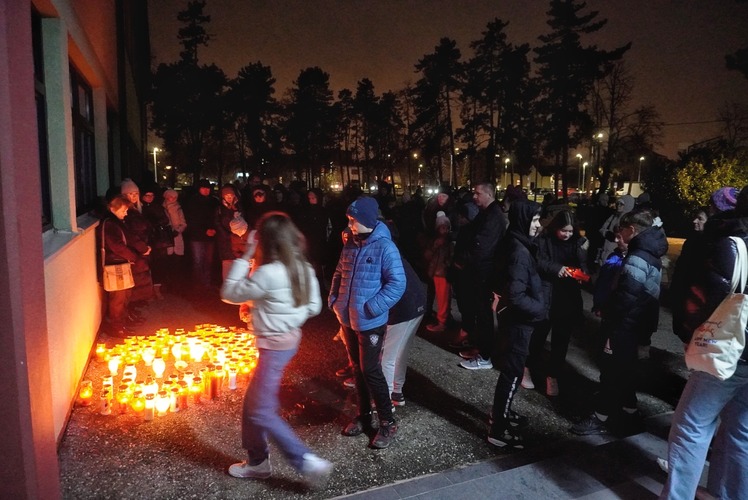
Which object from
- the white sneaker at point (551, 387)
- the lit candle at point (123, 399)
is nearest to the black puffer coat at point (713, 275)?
the white sneaker at point (551, 387)

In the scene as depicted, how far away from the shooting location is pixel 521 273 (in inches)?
163

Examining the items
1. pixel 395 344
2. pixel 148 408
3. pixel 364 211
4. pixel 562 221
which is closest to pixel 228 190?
pixel 148 408

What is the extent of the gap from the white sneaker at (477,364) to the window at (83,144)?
518cm

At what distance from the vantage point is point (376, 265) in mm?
3996

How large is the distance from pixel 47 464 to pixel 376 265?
236 centimetres

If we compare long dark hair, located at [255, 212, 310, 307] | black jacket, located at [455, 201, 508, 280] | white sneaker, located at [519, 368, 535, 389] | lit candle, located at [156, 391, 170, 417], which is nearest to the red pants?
black jacket, located at [455, 201, 508, 280]

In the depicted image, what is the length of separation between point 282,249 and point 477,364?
136 inches

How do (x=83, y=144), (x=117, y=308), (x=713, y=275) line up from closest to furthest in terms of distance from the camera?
(x=713, y=275), (x=117, y=308), (x=83, y=144)

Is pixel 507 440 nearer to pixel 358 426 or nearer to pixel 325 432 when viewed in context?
pixel 358 426

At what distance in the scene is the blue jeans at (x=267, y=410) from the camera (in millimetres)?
3488

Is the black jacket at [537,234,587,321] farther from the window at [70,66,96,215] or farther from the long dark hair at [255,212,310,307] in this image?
the window at [70,66,96,215]

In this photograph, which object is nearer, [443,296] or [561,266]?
[561,266]

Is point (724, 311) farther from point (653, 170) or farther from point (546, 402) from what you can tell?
point (653, 170)

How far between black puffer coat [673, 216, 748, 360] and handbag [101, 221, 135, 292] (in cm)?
615
